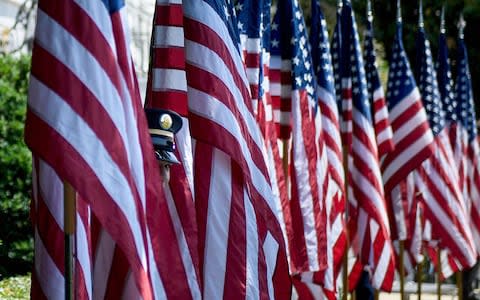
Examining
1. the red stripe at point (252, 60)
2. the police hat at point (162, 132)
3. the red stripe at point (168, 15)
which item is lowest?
the police hat at point (162, 132)

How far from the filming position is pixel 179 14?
713cm

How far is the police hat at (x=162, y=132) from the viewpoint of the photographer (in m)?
6.47

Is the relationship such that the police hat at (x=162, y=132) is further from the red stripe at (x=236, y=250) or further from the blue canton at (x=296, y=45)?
the blue canton at (x=296, y=45)

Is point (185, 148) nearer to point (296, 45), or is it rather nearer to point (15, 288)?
point (15, 288)

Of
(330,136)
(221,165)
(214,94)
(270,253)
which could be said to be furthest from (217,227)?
(330,136)

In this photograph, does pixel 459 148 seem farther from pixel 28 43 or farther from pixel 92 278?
pixel 92 278

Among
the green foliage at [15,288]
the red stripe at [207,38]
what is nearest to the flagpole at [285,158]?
the green foliage at [15,288]

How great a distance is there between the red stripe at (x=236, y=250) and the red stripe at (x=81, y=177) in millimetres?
1638

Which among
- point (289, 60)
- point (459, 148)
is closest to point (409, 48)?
point (459, 148)

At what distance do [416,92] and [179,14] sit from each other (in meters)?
7.10

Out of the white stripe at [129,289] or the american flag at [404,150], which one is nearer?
the white stripe at [129,289]

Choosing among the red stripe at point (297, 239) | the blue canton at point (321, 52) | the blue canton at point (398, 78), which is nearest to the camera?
the red stripe at point (297, 239)

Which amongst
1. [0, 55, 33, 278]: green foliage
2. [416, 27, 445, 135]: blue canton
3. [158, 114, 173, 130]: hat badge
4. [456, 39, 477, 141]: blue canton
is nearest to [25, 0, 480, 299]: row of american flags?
[158, 114, 173, 130]: hat badge

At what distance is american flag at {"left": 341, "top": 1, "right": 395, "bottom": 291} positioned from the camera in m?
12.2
